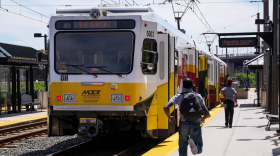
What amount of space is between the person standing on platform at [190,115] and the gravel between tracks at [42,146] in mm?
5245

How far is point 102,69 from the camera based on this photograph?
1144cm

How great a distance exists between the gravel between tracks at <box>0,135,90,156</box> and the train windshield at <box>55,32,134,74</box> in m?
2.65

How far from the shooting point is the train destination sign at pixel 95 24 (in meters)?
11.5

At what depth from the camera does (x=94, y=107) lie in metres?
→ 11.4

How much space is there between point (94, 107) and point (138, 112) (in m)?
0.99

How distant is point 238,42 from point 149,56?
10.9 meters

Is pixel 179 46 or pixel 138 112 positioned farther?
pixel 179 46

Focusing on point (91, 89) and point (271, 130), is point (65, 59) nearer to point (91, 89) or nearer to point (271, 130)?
point (91, 89)

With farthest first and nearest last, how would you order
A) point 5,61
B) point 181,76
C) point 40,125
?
1. point 5,61
2. point 40,125
3. point 181,76

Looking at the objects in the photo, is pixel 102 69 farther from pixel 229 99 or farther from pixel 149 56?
pixel 229 99

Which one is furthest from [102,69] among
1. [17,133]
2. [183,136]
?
[17,133]

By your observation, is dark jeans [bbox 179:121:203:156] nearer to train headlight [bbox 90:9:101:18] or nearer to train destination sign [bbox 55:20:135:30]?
train destination sign [bbox 55:20:135:30]

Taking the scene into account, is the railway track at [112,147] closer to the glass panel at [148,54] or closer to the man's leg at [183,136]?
the glass panel at [148,54]

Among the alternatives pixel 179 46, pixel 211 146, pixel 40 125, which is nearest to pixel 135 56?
pixel 211 146
